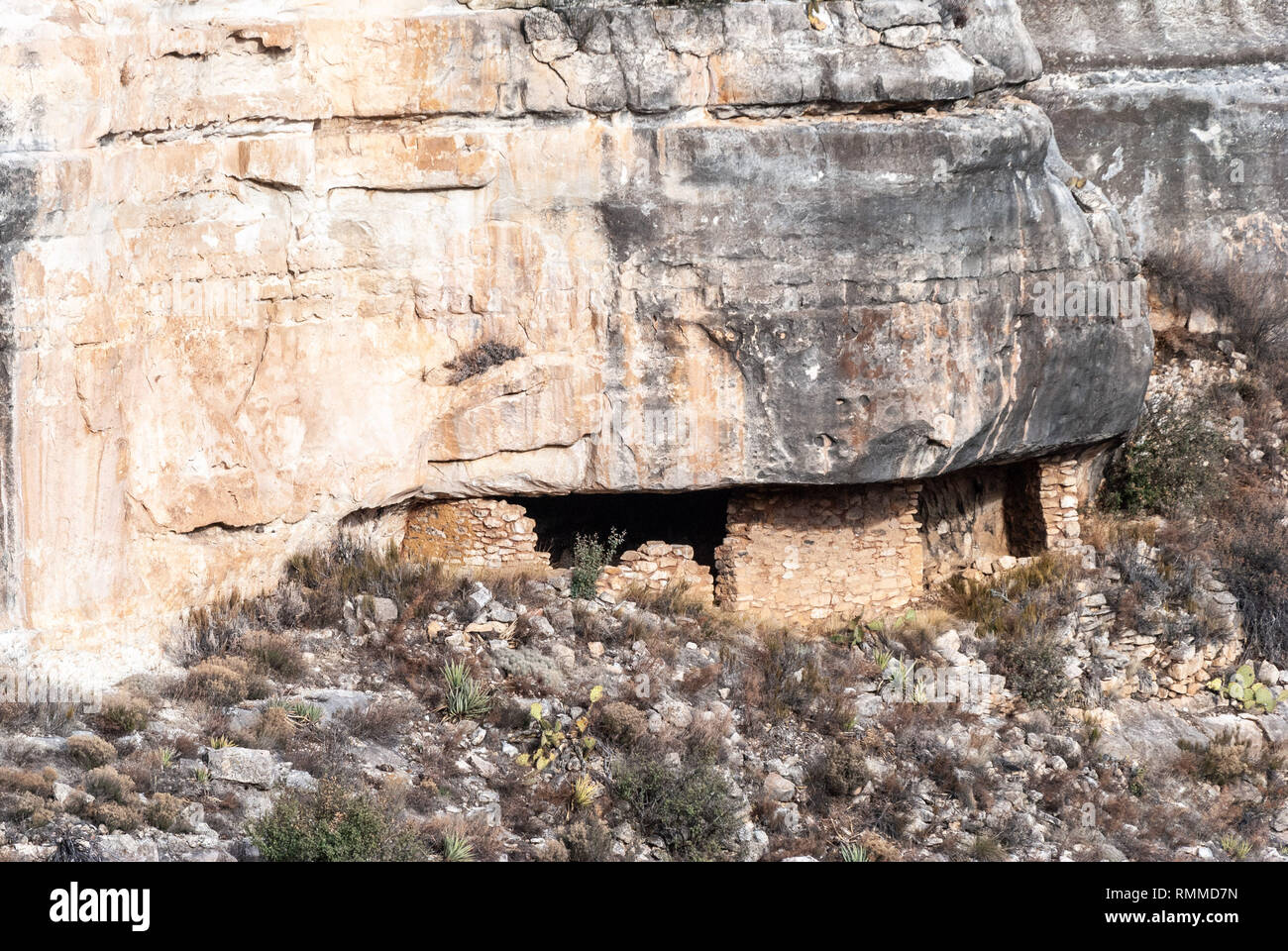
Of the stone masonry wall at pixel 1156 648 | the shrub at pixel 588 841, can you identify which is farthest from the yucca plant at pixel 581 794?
the stone masonry wall at pixel 1156 648

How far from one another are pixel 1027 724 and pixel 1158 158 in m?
5.29

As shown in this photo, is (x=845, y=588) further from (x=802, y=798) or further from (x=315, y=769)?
(x=315, y=769)

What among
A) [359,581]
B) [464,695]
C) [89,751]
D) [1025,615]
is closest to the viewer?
[89,751]

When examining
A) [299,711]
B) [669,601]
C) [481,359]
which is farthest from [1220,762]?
[299,711]

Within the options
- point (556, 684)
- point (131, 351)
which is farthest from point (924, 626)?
point (131, 351)

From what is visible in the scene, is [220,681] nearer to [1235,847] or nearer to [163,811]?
[163,811]

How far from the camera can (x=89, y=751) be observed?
32.3 ft

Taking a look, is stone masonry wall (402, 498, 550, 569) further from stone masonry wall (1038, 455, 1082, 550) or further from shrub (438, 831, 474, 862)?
stone masonry wall (1038, 455, 1082, 550)

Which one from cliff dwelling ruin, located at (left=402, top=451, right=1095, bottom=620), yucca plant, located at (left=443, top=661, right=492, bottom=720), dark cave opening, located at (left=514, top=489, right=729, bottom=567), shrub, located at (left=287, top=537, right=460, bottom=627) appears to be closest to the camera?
yucca plant, located at (left=443, top=661, right=492, bottom=720)

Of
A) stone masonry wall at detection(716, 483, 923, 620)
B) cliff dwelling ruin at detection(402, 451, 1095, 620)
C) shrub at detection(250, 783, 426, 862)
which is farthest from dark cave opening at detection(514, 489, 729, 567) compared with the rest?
shrub at detection(250, 783, 426, 862)

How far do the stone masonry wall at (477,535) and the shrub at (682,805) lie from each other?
2.46 metres

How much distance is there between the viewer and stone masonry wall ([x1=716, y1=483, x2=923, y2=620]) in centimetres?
1352

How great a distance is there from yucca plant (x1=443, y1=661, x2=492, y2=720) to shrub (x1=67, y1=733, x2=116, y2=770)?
226 centimetres

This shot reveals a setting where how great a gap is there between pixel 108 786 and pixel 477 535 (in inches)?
164
